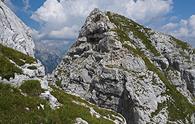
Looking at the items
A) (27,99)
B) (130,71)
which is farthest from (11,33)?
(130,71)

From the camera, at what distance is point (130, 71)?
76.2 meters

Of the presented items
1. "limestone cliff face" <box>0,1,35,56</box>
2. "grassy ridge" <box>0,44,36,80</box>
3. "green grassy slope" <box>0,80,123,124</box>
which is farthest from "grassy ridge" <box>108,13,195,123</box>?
"green grassy slope" <box>0,80,123,124</box>

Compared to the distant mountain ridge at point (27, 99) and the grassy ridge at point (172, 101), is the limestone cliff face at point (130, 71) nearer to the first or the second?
the grassy ridge at point (172, 101)

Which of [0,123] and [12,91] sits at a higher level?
[12,91]

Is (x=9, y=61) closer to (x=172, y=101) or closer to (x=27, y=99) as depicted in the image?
(x=27, y=99)

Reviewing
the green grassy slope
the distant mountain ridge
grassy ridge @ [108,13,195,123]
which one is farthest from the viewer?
grassy ridge @ [108,13,195,123]

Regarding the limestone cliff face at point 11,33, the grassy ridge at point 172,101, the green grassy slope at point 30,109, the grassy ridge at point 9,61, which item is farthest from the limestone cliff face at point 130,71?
the green grassy slope at point 30,109

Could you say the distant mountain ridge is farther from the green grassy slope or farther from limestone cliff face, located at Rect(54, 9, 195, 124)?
limestone cliff face, located at Rect(54, 9, 195, 124)

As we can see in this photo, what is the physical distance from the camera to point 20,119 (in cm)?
1788

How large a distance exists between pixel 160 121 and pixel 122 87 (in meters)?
10.8

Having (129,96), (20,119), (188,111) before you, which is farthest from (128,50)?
(20,119)

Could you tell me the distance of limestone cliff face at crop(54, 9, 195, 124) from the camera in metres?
72.2

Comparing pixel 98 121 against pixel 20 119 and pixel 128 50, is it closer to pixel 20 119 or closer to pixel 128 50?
pixel 20 119

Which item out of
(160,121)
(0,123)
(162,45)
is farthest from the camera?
(162,45)
